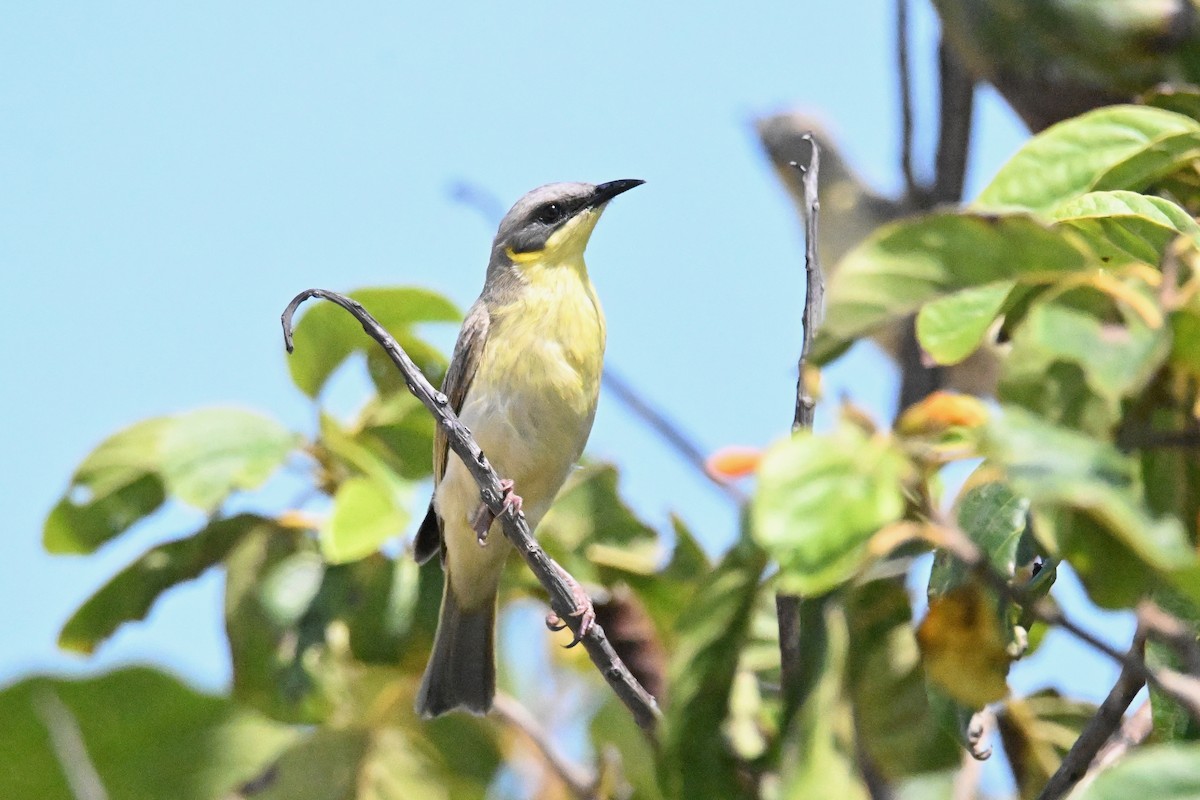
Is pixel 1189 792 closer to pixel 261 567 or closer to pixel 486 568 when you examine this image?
pixel 261 567

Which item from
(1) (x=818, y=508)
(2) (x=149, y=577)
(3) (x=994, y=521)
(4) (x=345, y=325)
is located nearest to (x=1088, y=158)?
(3) (x=994, y=521)

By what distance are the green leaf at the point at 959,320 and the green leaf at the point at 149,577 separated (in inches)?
83.3

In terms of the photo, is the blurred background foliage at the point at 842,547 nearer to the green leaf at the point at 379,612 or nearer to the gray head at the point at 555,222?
the green leaf at the point at 379,612

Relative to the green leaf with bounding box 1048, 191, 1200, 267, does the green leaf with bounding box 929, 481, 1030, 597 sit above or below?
below

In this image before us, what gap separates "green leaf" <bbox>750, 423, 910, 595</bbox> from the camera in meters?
1.49

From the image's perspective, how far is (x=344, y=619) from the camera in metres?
3.36

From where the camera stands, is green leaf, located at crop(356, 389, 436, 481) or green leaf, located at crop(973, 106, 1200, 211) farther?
green leaf, located at crop(356, 389, 436, 481)

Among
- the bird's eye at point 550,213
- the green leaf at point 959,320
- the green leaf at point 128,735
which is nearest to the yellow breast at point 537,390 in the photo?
the bird's eye at point 550,213

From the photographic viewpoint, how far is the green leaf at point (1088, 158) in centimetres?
243

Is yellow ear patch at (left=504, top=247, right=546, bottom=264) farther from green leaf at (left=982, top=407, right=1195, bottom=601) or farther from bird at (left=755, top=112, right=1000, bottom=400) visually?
green leaf at (left=982, top=407, right=1195, bottom=601)

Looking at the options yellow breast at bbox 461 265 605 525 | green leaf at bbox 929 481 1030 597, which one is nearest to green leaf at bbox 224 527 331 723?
yellow breast at bbox 461 265 605 525

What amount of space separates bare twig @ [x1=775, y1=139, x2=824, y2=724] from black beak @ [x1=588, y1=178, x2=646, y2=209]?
2.35 metres

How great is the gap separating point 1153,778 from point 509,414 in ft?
10.1

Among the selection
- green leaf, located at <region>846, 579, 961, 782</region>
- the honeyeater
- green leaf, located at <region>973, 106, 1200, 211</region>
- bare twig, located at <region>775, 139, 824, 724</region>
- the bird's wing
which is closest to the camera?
bare twig, located at <region>775, 139, 824, 724</region>
